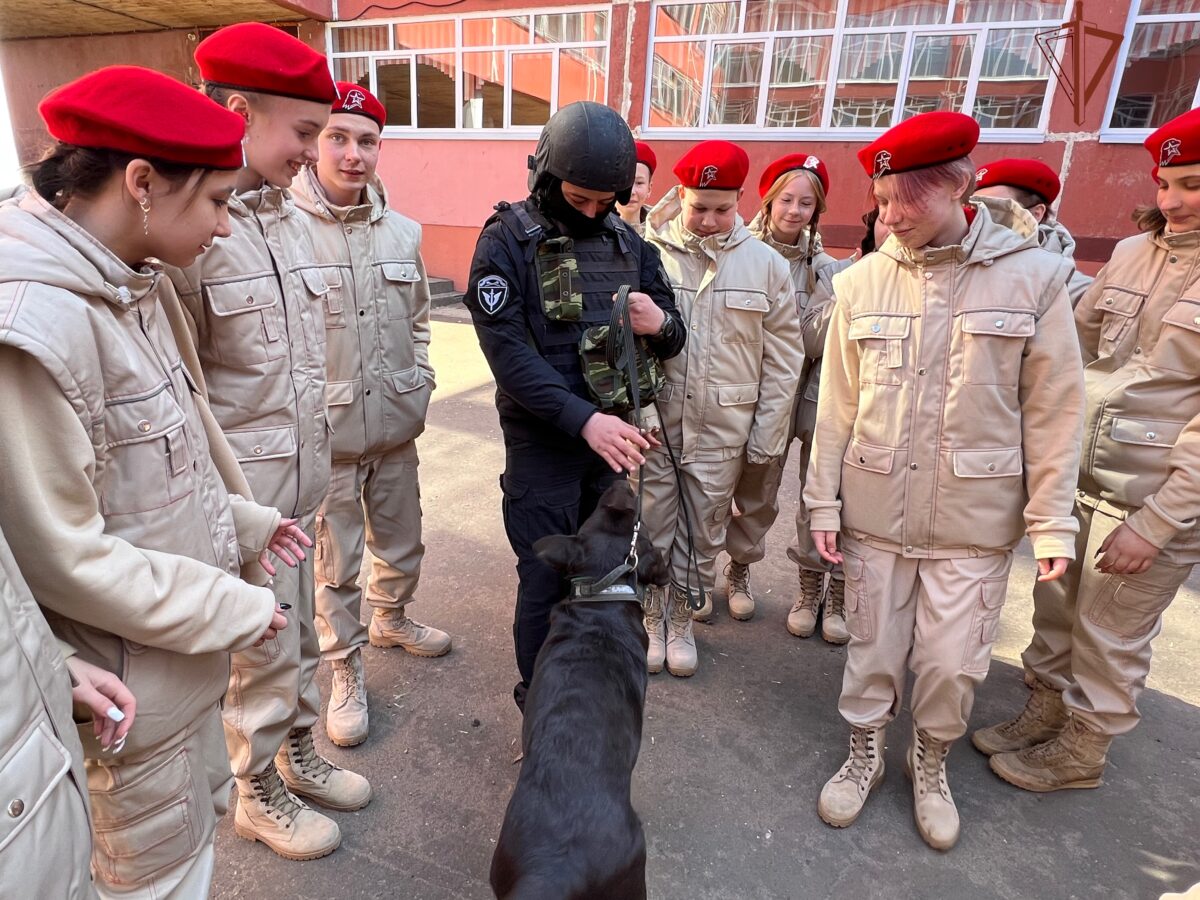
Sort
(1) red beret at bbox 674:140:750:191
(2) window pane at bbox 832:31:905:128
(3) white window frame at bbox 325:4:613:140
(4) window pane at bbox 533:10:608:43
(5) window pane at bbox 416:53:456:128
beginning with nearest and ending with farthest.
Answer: (1) red beret at bbox 674:140:750:191 < (2) window pane at bbox 832:31:905:128 < (4) window pane at bbox 533:10:608:43 < (3) white window frame at bbox 325:4:613:140 < (5) window pane at bbox 416:53:456:128

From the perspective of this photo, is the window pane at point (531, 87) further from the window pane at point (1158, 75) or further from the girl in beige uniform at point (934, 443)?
the girl in beige uniform at point (934, 443)

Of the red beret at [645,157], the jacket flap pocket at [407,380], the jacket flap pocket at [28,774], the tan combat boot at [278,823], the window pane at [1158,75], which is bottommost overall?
the tan combat boot at [278,823]

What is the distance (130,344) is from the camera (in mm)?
1337

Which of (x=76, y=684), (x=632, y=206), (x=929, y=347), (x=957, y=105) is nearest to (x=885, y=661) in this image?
(x=929, y=347)

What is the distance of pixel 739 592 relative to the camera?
375 cm

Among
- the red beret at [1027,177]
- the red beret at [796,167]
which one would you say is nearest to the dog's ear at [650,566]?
the red beret at [796,167]

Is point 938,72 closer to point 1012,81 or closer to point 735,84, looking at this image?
point 1012,81

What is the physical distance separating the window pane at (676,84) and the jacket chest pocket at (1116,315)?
8.65m

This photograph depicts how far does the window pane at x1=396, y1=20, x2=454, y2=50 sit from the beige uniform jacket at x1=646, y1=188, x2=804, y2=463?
10.4 meters

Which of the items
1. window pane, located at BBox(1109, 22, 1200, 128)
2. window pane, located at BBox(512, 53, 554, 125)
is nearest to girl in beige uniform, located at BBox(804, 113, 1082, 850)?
window pane, located at BBox(1109, 22, 1200, 128)

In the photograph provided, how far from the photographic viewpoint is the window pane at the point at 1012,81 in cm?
814

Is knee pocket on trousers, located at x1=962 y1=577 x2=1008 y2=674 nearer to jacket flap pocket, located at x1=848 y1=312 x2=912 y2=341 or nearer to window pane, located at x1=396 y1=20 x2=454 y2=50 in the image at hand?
jacket flap pocket, located at x1=848 y1=312 x2=912 y2=341

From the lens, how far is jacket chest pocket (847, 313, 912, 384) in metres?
2.25

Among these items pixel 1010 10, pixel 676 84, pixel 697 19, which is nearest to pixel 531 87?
pixel 676 84
